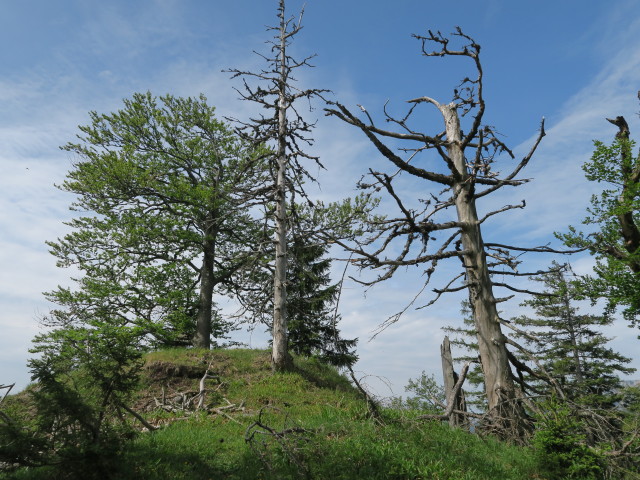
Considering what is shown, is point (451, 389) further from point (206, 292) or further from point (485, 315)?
point (206, 292)

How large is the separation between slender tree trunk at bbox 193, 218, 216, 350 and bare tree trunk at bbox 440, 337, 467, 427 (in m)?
11.7

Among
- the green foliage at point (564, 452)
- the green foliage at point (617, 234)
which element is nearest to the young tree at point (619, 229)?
the green foliage at point (617, 234)

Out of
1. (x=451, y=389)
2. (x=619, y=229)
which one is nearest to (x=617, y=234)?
(x=619, y=229)

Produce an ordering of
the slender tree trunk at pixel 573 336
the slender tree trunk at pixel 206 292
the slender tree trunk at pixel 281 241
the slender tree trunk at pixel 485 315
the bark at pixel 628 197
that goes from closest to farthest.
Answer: the slender tree trunk at pixel 485 315 < the bark at pixel 628 197 < the slender tree trunk at pixel 281 241 < the slender tree trunk at pixel 206 292 < the slender tree trunk at pixel 573 336

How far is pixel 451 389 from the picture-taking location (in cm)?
903

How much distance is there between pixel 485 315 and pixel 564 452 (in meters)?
2.27

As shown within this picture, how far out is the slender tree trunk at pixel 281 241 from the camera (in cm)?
1392

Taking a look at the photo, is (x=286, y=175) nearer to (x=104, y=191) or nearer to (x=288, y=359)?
(x=288, y=359)

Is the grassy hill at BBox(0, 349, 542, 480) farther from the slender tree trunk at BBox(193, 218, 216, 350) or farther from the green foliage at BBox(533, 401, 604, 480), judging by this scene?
the slender tree trunk at BBox(193, 218, 216, 350)

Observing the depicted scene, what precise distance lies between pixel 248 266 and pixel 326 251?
6194mm

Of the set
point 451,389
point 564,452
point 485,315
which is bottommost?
point 564,452

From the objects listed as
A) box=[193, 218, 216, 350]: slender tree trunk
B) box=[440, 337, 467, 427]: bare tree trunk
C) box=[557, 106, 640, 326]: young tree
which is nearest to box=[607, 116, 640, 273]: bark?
box=[557, 106, 640, 326]: young tree

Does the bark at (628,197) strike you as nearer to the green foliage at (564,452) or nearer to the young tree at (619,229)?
the young tree at (619,229)

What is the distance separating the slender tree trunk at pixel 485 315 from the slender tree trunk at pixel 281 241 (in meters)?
7.98
